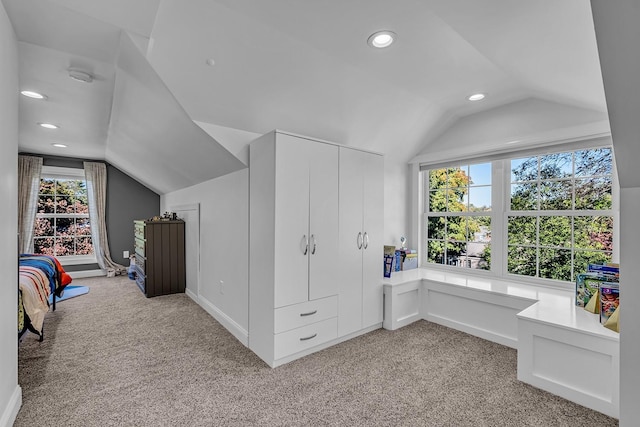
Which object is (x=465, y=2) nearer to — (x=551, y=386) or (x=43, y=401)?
(x=551, y=386)

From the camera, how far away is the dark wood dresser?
4223 mm

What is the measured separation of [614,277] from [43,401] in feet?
12.7

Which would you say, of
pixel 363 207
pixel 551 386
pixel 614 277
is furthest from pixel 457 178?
pixel 551 386

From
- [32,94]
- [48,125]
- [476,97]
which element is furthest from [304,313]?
[48,125]

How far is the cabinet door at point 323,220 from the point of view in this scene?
8.32ft

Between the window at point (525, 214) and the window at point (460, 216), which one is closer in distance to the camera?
the window at point (525, 214)

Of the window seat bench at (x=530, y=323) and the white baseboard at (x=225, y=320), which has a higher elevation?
the window seat bench at (x=530, y=323)

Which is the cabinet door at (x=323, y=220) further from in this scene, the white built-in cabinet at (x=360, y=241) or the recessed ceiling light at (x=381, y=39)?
the recessed ceiling light at (x=381, y=39)

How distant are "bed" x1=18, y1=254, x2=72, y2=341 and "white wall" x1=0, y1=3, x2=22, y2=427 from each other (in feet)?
1.99

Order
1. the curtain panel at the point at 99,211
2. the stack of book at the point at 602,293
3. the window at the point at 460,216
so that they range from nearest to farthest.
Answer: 1. the stack of book at the point at 602,293
2. the window at the point at 460,216
3. the curtain panel at the point at 99,211

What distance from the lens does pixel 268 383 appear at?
209 cm

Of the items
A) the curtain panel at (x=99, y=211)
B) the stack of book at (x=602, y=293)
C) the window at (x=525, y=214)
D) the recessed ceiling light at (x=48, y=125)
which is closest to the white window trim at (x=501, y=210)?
the window at (x=525, y=214)

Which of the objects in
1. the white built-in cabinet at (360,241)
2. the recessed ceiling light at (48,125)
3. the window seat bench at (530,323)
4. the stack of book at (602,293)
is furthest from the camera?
the recessed ceiling light at (48,125)

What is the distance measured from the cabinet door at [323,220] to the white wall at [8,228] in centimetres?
181
